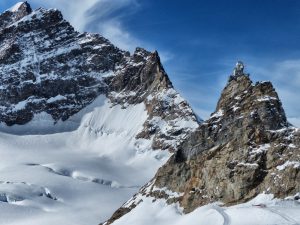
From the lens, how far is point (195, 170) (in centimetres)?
9894

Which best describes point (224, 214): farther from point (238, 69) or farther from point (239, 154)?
point (238, 69)

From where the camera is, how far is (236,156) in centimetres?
9088

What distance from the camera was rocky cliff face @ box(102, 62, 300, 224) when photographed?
86.4m

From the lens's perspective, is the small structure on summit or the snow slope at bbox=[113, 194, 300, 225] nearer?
the snow slope at bbox=[113, 194, 300, 225]

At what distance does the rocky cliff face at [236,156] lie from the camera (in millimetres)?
86375

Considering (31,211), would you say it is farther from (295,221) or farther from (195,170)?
(295,221)

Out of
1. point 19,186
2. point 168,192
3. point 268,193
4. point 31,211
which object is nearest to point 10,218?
point 31,211

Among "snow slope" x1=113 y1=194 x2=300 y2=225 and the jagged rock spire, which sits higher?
the jagged rock spire

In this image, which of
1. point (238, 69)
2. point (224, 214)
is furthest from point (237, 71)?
point (224, 214)

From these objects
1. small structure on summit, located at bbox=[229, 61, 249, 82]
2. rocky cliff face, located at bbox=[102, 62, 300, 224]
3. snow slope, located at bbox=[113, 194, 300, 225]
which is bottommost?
snow slope, located at bbox=[113, 194, 300, 225]

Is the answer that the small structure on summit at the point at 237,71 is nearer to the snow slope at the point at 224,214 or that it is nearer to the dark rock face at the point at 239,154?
the dark rock face at the point at 239,154

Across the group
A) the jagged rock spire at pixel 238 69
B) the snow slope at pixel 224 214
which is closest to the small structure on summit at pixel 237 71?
the jagged rock spire at pixel 238 69

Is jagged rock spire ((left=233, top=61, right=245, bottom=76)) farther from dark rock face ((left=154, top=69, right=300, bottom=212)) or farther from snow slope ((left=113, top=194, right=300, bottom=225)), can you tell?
snow slope ((left=113, top=194, right=300, bottom=225))

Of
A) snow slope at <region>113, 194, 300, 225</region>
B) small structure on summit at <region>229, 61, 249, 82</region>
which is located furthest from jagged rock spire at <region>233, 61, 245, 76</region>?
snow slope at <region>113, 194, 300, 225</region>
